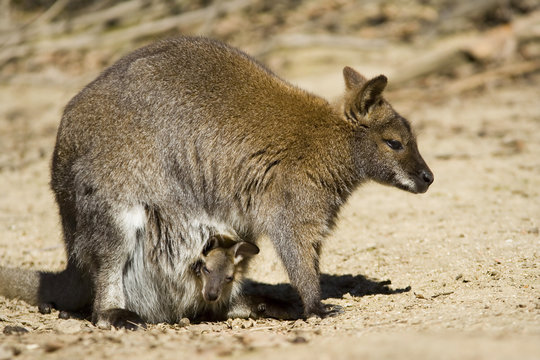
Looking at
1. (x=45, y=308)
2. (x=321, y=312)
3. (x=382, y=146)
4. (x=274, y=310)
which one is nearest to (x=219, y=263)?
(x=274, y=310)

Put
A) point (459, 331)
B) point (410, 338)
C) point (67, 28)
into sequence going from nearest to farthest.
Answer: point (410, 338)
point (459, 331)
point (67, 28)

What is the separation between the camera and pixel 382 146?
199 inches

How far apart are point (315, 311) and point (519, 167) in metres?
4.29

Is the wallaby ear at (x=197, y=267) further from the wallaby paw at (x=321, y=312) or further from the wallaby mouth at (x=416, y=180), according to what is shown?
the wallaby mouth at (x=416, y=180)

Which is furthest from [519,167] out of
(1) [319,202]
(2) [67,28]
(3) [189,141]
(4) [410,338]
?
(2) [67,28]

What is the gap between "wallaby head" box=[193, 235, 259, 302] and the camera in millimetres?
4871

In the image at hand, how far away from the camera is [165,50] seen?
16.7 ft

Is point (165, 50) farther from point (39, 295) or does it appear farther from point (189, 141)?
point (39, 295)

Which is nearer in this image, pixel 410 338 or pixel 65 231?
pixel 410 338

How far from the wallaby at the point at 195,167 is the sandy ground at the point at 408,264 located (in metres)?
0.46

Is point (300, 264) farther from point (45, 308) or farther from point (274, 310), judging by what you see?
point (45, 308)

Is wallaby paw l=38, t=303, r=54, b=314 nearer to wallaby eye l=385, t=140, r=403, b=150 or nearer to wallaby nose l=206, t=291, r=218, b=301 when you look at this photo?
wallaby nose l=206, t=291, r=218, b=301

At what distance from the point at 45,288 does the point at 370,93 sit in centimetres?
289

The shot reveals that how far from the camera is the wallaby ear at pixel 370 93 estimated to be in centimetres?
493
